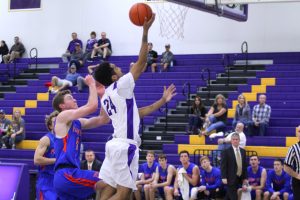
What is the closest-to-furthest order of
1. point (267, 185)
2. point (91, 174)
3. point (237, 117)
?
point (91, 174) < point (267, 185) < point (237, 117)

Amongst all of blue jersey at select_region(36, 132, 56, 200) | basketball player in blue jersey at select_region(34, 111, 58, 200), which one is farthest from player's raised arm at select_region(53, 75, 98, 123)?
blue jersey at select_region(36, 132, 56, 200)

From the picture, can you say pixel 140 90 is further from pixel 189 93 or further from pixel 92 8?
pixel 92 8

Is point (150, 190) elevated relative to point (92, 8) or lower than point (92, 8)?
lower

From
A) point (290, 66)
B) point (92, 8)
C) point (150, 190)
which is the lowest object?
point (150, 190)

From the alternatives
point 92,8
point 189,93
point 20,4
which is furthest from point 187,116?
point 20,4

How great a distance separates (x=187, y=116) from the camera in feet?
56.1

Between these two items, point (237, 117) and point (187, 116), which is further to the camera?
point (187, 116)

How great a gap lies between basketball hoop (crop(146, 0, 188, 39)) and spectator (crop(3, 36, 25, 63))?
5727 mm

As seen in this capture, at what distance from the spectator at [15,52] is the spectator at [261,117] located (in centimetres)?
1084

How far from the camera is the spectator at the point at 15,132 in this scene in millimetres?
17475

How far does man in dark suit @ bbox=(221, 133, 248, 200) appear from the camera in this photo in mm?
12500

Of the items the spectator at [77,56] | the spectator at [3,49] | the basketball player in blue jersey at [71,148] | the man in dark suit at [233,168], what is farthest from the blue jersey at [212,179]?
the spectator at [3,49]

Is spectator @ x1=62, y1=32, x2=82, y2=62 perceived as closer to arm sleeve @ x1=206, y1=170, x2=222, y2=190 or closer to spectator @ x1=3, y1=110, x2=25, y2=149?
spectator @ x1=3, y1=110, x2=25, y2=149

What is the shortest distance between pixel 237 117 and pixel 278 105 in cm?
164
